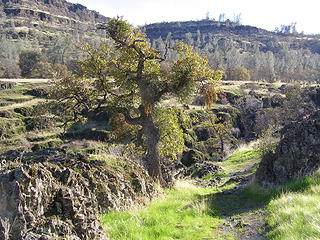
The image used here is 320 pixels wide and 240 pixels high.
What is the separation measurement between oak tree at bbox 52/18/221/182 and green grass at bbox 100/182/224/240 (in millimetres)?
4938

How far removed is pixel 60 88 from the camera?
1234 centimetres

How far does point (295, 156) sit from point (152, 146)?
6.51 metres

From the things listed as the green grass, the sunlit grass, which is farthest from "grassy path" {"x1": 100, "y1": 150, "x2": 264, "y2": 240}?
the sunlit grass

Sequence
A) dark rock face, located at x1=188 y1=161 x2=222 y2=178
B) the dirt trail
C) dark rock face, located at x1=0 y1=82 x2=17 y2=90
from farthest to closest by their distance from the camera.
Answer: dark rock face, located at x1=0 y1=82 x2=17 y2=90, dark rock face, located at x1=188 y1=161 x2=222 y2=178, the dirt trail

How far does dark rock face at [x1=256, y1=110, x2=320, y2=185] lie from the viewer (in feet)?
31.9

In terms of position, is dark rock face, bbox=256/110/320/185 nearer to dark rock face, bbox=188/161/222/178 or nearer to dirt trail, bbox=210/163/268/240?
dirt trail, bbox=210/163/268/240

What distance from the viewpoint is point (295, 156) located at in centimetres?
1030

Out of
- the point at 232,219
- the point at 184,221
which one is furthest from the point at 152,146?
the point at 184,221

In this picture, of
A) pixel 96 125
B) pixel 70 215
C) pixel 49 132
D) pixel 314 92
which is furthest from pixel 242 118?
pixel 70 215

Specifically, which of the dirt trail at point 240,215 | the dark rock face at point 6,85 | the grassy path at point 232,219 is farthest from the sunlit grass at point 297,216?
the dark rock face at point 6,85

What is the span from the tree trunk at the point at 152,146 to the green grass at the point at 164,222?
14.8 feet

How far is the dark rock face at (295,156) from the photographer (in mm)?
9736

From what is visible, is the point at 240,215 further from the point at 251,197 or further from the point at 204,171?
the point at 204,171

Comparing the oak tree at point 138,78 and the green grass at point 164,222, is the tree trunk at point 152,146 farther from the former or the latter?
the green grass at point 164,222
